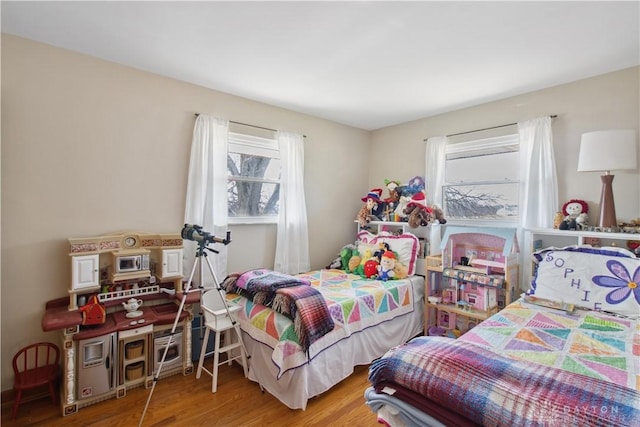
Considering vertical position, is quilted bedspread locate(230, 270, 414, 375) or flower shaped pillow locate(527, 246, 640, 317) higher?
flower shaped pillow locate(527, 246, 640, 317)

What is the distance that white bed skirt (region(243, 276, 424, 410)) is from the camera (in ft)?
6.82

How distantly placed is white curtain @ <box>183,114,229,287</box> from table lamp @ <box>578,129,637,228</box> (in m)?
3.04

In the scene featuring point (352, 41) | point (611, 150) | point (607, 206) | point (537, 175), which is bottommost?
point (607, 206)

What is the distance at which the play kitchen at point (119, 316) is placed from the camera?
2039 millimetres

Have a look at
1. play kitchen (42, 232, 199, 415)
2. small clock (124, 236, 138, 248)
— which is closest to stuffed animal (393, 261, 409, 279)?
play kitchen (42, 232, 199, 415)

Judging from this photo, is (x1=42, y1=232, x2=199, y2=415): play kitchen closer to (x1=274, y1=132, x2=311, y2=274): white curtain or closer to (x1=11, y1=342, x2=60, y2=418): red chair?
(x1=11, y1=342, x2=60, y2=418): red chair

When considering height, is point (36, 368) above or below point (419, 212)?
below

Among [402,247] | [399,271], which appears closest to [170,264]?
[399,271]

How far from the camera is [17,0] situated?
67.4 inches

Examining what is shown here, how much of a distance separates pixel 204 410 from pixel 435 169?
316cm

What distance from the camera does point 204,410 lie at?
6.70 feet

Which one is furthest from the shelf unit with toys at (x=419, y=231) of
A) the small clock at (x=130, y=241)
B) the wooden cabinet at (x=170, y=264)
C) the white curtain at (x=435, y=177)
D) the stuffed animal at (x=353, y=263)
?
the small clock at (x=130, y=241)

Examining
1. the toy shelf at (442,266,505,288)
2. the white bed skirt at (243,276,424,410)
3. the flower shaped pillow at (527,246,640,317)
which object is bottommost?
the white bed skirt at (243,276,424,410)

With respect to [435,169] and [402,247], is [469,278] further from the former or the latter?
[435,169]
